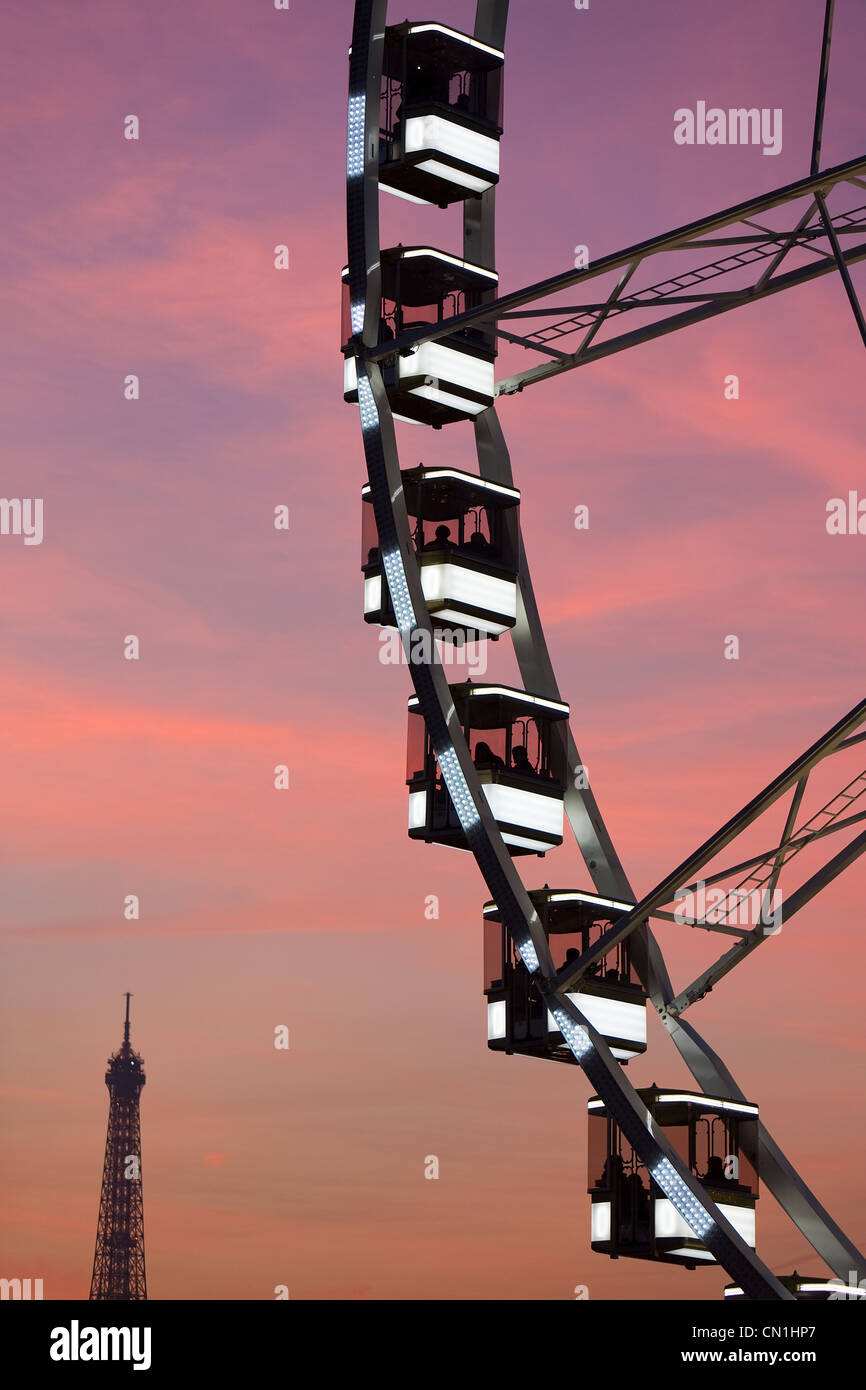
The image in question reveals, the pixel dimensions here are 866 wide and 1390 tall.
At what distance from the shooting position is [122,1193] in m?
184

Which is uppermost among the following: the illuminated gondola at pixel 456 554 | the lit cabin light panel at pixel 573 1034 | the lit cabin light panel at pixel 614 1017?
the illuminated gondola at pixel 456 554

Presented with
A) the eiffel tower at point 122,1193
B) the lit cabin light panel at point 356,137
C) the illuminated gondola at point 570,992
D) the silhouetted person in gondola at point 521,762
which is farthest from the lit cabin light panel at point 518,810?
the eiffel tower at point 122,1193

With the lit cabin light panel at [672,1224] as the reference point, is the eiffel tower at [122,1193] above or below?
above

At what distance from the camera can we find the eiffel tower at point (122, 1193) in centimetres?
17538

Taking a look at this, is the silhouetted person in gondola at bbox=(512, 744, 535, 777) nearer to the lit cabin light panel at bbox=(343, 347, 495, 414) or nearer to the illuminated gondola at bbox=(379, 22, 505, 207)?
the lit cabin light panel at bbox=(343, 347, 495, 414)

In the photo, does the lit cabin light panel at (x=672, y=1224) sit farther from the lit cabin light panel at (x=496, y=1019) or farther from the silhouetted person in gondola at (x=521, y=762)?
the silhouetted person in gondola at (x=521, y=762)

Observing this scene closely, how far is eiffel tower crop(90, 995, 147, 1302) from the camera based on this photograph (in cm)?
17538

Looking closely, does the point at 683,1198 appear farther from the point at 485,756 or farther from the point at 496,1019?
the point at 485,756

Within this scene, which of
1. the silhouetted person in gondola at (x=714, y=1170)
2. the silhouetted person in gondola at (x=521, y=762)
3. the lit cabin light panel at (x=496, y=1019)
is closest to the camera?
the silhouetted person in gondola at (x=714, y=1170)

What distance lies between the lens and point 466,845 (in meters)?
53.8

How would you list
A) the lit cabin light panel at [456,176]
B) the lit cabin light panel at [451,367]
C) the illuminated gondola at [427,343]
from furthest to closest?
the lit cabin light panel at [456,176], the illuminated gondola at [427,343], the lit cabin light panel at [451,367]

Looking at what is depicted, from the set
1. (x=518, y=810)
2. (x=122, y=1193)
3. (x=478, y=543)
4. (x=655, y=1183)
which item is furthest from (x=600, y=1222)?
(x=122, y=1193)
